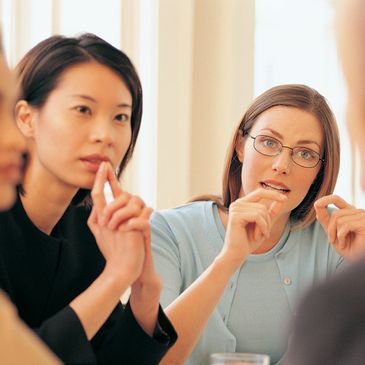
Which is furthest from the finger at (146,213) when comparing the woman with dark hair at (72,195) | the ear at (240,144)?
the ear at (240,144)

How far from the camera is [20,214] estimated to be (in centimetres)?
188

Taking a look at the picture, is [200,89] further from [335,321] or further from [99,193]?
[335,321]

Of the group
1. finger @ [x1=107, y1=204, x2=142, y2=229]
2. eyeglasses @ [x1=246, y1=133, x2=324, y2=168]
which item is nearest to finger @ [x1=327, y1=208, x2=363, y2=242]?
eyeglasses @ [x1=246, y1=133, x2=324, y2=168]

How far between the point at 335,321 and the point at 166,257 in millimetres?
1720

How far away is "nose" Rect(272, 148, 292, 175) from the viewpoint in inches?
104

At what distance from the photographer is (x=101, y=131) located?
72.4 inches

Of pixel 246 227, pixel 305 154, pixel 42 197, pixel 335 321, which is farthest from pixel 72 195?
pixel 335 321

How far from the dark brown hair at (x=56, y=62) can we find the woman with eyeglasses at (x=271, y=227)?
1.87ft

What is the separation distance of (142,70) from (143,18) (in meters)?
0.22

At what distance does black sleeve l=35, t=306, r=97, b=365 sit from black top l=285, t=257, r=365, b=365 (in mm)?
761

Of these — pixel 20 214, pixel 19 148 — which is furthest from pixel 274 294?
pixel 19 148

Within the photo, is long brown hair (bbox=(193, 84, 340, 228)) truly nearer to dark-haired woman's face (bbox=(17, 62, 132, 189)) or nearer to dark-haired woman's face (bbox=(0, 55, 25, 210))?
dark-haired woman's face (bbox=(17, 62, 132, 189))

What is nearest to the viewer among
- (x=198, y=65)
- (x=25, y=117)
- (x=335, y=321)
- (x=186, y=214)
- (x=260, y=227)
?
(x=335, y=321)

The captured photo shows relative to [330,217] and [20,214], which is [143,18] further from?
[20,214]
